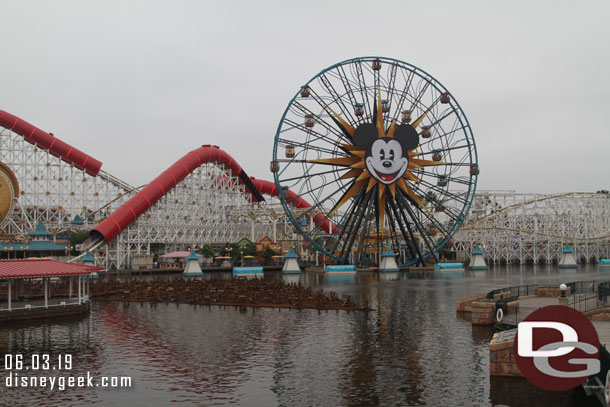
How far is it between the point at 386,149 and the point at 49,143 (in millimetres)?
41651

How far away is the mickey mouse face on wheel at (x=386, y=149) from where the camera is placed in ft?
203

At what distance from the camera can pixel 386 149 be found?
204 feet

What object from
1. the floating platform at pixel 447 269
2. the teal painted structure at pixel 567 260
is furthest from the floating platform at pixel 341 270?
the teal painted structure at pixel 567 260

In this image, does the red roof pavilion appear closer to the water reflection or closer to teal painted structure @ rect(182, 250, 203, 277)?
the water reflection

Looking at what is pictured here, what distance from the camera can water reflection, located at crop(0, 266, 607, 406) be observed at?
16.3 m

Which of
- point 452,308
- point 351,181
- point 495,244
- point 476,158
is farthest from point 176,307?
point 495,244

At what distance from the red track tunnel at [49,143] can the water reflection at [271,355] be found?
152ft

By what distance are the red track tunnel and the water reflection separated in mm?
46241

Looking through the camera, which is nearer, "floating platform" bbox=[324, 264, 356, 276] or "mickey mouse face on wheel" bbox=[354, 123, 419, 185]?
"mickey mouse face on wheel" bbox=[354, 123, 419, 185]

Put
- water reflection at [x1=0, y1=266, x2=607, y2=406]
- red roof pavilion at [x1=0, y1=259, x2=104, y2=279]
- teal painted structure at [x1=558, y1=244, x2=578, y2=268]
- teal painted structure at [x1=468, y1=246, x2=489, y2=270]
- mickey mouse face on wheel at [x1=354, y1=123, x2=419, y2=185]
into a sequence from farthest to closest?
teal painted structure at [x1=558, y1=244, x2=578, y2=268]
teal painted structure at [x1=468, y1=246, x2=489, y2=270]
mickey mouse face on wheel at [x1=354, y1=123, x2=419, y2=185]
red roof pavilion at [x1=0, y1=259, x2=104, y2=279]
water reflection at [x1=0, y1=266, x2=607, y2=406]

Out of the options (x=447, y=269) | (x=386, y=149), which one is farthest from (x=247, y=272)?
(x=447, y=269)

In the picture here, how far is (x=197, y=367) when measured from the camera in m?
19.6

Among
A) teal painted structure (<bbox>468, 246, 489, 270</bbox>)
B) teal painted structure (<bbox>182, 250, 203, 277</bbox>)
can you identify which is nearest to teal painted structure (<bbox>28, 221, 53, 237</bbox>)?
teal painted structure (<bbox>182, 250, 203, 277</bbox>)

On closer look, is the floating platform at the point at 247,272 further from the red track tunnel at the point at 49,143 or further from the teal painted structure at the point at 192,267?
the red track tunnel at the point at 49,143
